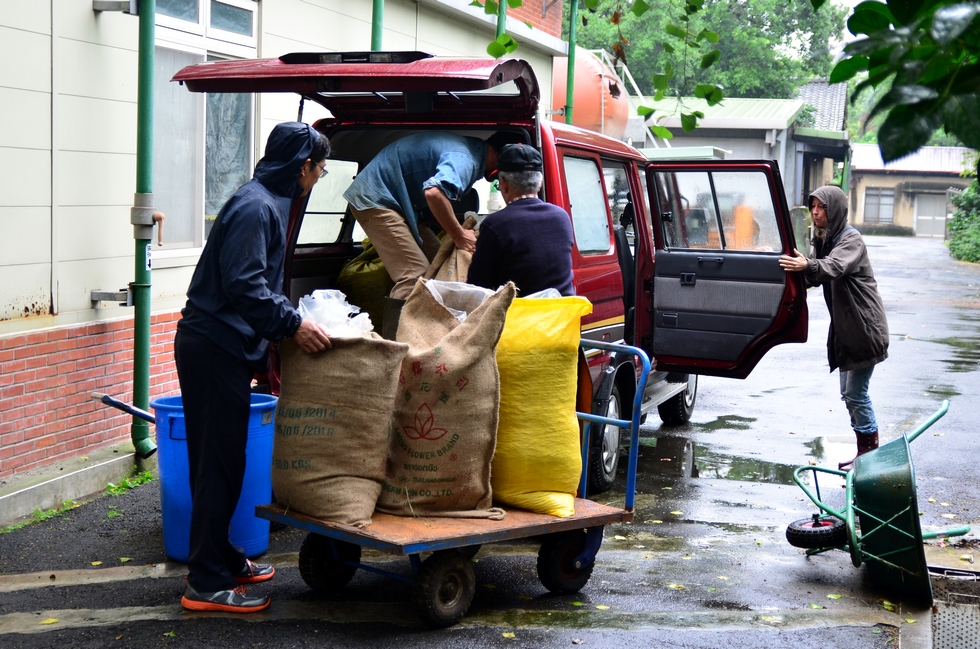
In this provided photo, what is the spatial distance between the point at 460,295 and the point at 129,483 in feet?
9.65

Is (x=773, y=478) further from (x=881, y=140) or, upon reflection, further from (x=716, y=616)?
(x=881, y=140)

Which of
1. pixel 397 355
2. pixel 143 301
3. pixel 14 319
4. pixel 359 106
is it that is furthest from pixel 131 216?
pixel 397 355

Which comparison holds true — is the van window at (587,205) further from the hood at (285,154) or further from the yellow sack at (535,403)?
the hood at (285,154)

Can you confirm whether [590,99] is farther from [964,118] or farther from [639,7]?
[964,118]

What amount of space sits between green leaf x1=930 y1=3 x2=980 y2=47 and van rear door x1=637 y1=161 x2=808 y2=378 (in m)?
5.94

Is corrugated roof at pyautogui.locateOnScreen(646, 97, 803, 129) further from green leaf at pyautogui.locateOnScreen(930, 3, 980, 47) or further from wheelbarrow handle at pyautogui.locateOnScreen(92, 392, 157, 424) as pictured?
green leaf at pyautogui.locateOnScreen(930, 3, 980, 47)

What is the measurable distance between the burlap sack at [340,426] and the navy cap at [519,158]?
1.37m

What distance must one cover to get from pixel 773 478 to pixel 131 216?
4555 mm

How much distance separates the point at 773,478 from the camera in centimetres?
714

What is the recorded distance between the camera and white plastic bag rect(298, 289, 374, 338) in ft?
14.0

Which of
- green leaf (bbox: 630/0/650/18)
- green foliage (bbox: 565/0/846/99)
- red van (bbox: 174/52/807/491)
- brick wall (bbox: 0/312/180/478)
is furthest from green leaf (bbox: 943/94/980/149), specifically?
green foliage (bbox: 565/0/846/99)

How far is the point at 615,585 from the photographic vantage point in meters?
4.91

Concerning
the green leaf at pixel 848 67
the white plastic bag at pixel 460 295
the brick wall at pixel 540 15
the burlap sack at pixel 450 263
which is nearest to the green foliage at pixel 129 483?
the burlap sack at pixel 450 263

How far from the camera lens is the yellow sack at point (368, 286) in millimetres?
6137
